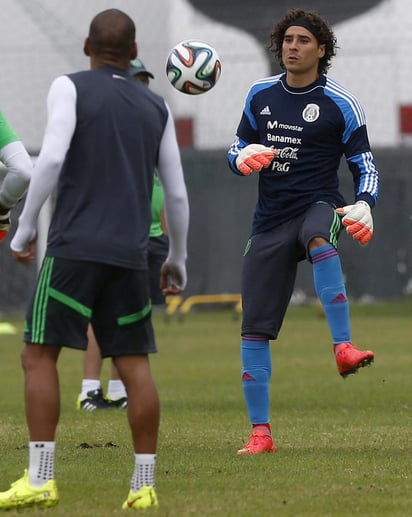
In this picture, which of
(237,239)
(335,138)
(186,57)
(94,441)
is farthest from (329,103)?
(237,239)

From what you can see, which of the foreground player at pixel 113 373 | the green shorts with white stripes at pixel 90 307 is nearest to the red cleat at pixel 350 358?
the green shorts with white stripes at pixel 90 307

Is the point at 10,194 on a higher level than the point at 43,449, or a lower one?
higher

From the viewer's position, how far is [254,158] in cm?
684

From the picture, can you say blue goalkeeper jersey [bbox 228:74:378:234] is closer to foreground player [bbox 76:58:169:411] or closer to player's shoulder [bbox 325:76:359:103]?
player's shoulder [bbox 325:76:359:103]

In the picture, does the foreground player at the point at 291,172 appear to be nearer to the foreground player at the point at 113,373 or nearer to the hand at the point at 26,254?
the hand at the point at 26,254

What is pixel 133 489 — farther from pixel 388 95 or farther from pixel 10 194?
pixel 388 95

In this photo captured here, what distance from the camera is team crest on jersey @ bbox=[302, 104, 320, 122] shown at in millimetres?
6977

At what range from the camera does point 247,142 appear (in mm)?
7262

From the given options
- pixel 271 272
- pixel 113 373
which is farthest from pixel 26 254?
pixel 113 373

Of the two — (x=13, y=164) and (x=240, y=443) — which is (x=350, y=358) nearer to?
(x=240, y=443)

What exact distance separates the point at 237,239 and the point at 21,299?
142 inches

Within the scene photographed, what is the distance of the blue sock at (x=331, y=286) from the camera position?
674cm

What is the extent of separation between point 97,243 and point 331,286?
6.45 ft

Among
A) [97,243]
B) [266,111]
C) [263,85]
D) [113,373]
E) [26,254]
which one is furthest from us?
[113,373]
